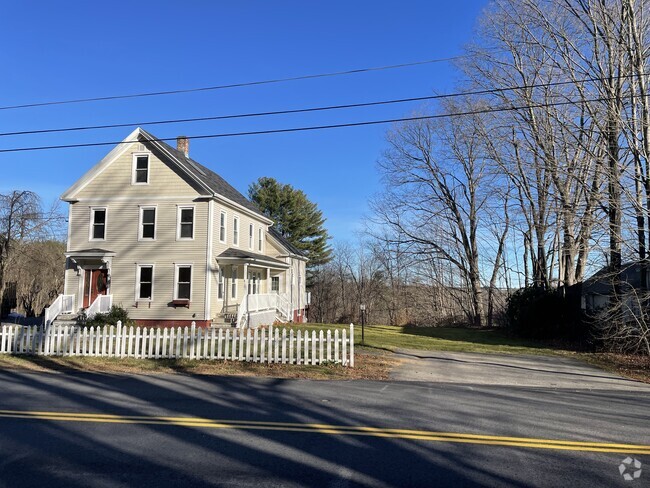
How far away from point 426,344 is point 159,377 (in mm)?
11294

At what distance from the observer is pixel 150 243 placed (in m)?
22.7

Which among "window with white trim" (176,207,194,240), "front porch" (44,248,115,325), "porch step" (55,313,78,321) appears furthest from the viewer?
"window with white trim" (176,207,194,240)

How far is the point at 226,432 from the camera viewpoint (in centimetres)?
604

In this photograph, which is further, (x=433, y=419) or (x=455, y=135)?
(x=455, y=135)

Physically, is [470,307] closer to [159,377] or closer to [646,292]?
[646,292]

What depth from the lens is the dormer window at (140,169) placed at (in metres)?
23.2

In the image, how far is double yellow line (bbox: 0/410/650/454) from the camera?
18.6 feet

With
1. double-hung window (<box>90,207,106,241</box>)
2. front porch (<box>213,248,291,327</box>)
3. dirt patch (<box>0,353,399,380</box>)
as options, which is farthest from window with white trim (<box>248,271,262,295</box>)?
dirt patch (<box>0,353,399,380</box>)

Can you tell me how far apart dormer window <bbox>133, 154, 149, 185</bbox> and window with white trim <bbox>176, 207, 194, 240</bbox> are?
2.50 meters

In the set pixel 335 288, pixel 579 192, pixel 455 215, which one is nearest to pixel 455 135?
pixel 455 215

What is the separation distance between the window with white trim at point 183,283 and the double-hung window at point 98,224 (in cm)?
430

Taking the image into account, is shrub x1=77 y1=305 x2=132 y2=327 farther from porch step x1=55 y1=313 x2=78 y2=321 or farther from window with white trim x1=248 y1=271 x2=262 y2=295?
window with white trim x1=248 y1=271 x2=262 y2=295
